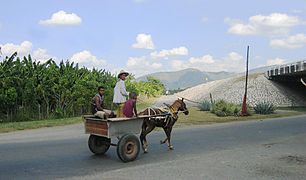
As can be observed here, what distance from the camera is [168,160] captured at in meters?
9.70

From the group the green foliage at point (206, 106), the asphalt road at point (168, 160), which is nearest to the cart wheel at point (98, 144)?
the asphalt road at point (168, 160)

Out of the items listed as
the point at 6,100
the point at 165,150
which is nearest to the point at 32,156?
the point at 165,150

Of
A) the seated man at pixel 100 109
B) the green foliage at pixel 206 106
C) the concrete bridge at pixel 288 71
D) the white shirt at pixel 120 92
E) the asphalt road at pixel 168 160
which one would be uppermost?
the concrete bridge at pixel 288 71

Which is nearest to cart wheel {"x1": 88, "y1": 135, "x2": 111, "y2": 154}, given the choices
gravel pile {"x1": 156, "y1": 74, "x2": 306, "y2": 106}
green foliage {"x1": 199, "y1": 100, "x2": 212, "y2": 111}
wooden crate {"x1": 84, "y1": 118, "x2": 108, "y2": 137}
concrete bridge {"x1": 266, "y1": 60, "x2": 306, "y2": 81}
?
wooden crate {"x1": 84, "y1": 118, "x2": 108, "y2": 137}

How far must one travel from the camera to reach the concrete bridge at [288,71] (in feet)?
128

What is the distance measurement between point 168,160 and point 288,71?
35840 millimetres

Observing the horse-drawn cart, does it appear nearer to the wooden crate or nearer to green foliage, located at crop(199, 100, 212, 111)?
the wooden crate

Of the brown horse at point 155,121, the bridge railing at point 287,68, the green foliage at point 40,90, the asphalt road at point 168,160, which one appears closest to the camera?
the asphalt road at point 168,160

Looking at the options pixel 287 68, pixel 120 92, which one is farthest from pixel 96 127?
pixel 287 68

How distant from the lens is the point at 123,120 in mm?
9508

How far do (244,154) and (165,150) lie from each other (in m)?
2.37

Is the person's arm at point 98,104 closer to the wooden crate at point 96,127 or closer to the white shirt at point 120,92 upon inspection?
the wooden crate at point 96,127

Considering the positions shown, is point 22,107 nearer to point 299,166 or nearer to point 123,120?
point 123,120

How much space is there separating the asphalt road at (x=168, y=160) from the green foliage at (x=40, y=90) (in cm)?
1110
